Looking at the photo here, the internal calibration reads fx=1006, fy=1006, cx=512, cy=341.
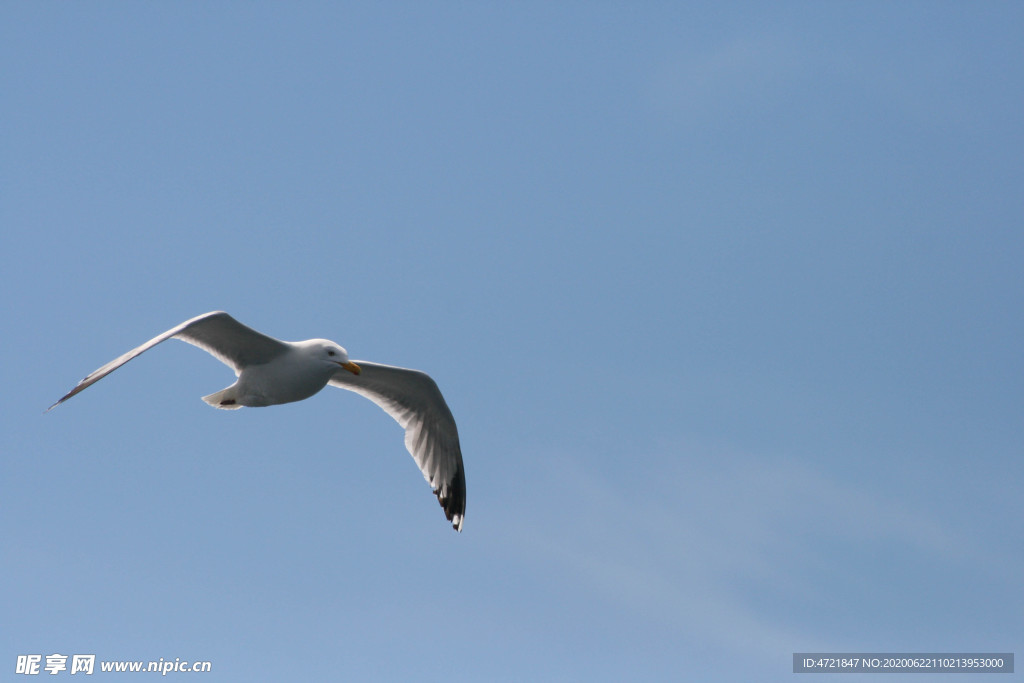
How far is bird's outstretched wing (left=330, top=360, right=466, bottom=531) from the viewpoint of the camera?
1348 centimetres

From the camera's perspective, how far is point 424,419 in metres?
14.1

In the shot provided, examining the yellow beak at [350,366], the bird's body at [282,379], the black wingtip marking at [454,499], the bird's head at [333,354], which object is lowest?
the black wingtip marking at [454,499]

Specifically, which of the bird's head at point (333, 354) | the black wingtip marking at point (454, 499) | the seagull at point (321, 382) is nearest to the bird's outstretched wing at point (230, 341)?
the seagull at point (321, 382)

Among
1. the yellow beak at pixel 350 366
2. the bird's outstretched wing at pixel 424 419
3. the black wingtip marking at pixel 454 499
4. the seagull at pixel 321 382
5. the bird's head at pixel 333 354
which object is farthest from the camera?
the black wingtip marking at pixel 454 499

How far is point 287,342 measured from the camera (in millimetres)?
11672

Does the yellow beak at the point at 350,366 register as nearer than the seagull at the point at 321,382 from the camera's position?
No

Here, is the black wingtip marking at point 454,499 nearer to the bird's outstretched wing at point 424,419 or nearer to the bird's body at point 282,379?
the bird's outstretched wing at point 424,419

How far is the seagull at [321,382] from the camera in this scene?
11.2 m

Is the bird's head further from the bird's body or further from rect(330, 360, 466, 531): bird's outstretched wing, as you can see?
rect(330, 360, 466, 531): bird's outstretched wing

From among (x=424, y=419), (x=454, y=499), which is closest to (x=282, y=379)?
(x=424, y=419)

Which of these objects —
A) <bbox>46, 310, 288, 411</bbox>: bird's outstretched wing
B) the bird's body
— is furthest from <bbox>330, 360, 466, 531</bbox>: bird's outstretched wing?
<bbox>46, 310, 288, 411</bbox>: bird's outstretched wing

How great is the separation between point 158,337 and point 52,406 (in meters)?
1.16

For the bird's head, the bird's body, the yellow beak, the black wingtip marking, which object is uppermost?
the bird's head

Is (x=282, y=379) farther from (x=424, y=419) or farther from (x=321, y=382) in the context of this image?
(x=424, y=419)
